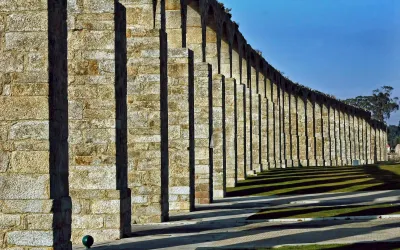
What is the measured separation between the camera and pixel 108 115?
1500 cm

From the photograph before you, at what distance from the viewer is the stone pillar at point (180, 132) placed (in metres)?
20.9

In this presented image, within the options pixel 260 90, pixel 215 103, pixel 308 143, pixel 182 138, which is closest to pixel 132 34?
pixel 182 138

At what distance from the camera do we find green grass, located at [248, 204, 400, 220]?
18094mm

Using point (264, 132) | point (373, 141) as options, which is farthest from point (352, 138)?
point (264, 132)

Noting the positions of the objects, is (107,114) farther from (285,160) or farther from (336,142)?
(336,142)

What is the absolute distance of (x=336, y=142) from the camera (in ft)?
245

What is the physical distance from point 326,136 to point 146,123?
173ft

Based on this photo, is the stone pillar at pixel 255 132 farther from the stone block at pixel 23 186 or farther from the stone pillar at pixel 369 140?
the stone pillar at pixel 369 140

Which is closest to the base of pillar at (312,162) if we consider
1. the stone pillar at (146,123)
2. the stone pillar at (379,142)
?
the stone pillar at (379,142)

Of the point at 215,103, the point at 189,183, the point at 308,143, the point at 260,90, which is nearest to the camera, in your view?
the point at 189,183

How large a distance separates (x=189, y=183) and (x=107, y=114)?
636cm

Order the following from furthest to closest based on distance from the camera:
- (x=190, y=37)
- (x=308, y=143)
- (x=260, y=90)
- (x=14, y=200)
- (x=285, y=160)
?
1. (x=308, y=143)
2. (x=285, y=160)
3. (x=260, y=90)
4. (x=190, y=37)
5. (x=14, y=200)

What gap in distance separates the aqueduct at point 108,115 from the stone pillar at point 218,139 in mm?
36

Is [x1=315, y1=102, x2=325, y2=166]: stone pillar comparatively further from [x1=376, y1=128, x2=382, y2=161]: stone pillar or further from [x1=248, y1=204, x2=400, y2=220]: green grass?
[x1=248, y1=204, x2=400, y2=220]: green grass
